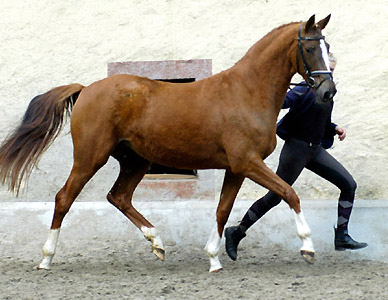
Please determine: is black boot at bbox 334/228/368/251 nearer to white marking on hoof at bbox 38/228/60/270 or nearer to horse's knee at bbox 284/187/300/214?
horse's knee at bbox 284/187/300/214

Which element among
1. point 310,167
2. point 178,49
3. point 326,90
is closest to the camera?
point 326,90

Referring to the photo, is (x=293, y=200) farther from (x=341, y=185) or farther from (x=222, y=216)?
(x=341, y=185)

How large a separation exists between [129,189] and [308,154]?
1.52 m

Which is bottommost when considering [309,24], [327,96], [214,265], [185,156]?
[214,265]

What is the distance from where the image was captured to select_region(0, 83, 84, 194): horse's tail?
5656mm

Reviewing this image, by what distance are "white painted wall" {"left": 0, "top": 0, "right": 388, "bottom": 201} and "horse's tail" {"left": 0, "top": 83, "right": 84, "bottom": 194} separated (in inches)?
43.1

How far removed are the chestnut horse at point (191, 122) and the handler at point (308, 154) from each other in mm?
292

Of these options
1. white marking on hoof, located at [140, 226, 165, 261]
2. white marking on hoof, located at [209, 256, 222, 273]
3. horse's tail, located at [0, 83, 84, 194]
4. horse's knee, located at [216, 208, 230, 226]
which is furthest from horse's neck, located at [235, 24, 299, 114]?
horse's tail, located at [0, 83, 84, 194]

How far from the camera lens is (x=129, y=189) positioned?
579cm

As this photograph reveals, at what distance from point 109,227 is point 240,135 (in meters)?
1.97

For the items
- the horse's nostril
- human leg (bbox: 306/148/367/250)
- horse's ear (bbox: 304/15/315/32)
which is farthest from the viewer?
human leg (bbox: 306/148/367/250)

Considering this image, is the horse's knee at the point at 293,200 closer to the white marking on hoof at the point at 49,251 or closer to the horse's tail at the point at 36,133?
the white marking on hoof at the point at 49,251

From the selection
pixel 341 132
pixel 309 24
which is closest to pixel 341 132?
pixel 341 132

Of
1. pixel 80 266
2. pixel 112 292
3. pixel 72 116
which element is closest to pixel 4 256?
pixel 80 266
